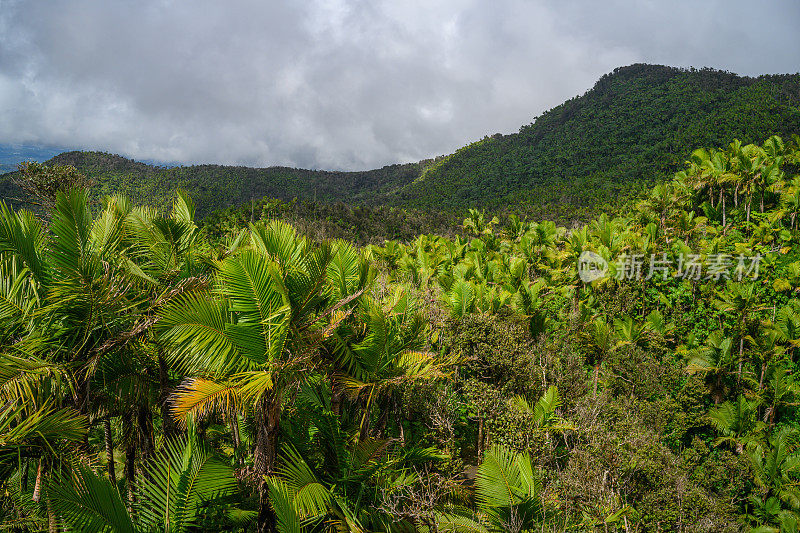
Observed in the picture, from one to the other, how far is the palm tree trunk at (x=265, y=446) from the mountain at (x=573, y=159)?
48.9 metres

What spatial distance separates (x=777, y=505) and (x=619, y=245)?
39.6 feet

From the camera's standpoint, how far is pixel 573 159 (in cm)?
8400

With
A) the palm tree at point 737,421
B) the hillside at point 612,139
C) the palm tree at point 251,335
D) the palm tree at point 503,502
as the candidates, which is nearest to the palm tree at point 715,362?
the palm tree at point 737,421

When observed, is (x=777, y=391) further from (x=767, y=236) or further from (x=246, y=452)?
(x=246, y=452)

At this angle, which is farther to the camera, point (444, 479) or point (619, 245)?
point (619, 245)

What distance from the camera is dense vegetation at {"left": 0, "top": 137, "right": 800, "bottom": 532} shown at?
3914mm

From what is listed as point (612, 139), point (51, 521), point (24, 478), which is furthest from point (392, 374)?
point (612, 139)

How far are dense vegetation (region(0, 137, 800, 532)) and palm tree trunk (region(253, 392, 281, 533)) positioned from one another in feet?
0.08

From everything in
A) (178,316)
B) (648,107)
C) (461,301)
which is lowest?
(461,301)

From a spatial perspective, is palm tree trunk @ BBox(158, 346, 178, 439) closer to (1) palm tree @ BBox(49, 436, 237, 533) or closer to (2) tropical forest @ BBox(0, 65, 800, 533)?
(2) tropical forest @ BBox(0, 65, 800, 533)

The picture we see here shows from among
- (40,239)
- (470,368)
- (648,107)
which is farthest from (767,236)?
(648,107)

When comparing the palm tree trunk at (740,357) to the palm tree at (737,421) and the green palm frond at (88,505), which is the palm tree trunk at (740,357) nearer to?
the palm tree at (737,421)

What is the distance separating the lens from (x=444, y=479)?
7.39 meters

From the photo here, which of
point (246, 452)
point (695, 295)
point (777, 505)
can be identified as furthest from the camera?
point (695, 295)
